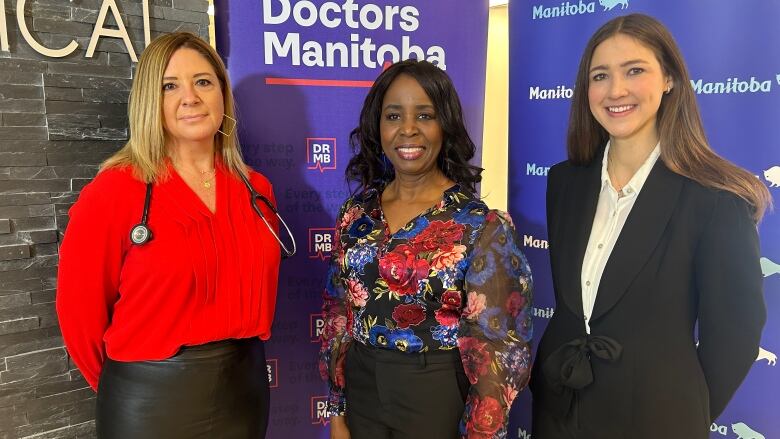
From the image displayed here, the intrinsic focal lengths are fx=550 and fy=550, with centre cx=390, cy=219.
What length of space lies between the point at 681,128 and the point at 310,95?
4.93 feet

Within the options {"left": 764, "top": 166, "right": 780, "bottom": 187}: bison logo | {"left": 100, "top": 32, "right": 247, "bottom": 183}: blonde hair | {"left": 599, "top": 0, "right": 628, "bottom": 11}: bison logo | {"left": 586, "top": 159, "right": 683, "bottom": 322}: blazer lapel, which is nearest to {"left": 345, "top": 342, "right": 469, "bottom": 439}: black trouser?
{"left": 586, "top": 159, "right": 683, "bottom": 322}: blazer lapel

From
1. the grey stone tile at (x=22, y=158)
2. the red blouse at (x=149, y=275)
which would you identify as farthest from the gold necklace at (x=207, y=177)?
the grey stone tile at (x=22, y=158)

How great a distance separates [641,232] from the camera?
1.40 metres

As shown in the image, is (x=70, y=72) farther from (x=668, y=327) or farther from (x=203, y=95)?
(x=668, y=327)

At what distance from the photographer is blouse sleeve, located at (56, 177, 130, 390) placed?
155 centimetres

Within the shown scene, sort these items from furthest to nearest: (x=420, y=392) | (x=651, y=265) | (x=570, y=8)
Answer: (x=570, y=8), (x=420, y=392), (x=651, y=265)

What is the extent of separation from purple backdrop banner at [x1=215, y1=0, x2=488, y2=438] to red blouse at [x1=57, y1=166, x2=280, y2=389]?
0.74 meters

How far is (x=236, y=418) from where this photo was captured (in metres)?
1.75

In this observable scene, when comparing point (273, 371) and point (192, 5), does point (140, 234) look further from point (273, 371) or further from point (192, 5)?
point (273, 371)

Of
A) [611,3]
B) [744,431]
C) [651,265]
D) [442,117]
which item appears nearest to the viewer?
[651,265]

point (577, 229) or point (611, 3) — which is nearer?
point (577, 229)

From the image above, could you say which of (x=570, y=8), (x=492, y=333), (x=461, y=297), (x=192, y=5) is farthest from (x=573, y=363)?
(x=192, y=5)

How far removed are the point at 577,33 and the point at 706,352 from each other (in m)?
1.48

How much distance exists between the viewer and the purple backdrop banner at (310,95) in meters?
2.31
